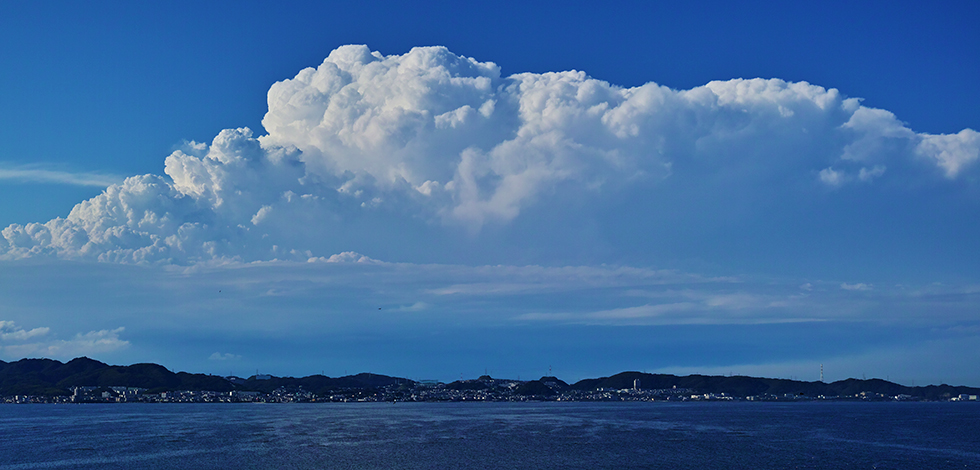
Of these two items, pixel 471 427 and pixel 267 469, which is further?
pixel 471 427

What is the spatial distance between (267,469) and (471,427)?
3110 inches

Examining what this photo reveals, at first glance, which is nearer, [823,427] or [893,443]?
[893,443]

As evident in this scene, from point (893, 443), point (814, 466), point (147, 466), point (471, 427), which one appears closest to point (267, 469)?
point (147, 466)

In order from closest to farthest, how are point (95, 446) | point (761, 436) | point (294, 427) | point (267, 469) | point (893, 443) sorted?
point (267, 469)
point (95, 446)
point (893, 443)
point (761, 436)
point (294, 427)

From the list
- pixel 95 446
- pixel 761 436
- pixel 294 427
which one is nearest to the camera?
pixel 95 446

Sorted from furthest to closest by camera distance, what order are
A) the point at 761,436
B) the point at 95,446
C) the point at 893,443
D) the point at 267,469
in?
the point at 761,436, the point at 893,443, the point at 95,446, the point at 267,469

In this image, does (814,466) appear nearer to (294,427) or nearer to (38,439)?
(294,427)

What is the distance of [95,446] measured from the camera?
116 m

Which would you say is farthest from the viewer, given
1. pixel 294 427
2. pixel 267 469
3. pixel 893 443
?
pixel 294 427

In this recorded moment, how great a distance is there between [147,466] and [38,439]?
53.3 metres

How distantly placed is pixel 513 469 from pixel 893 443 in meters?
74.1

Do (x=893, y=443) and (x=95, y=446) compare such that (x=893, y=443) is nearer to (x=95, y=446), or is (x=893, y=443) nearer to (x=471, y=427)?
(x=471, y=427)

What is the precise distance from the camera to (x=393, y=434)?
455 ft

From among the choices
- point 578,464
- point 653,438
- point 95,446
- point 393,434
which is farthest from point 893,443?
point 95,446
